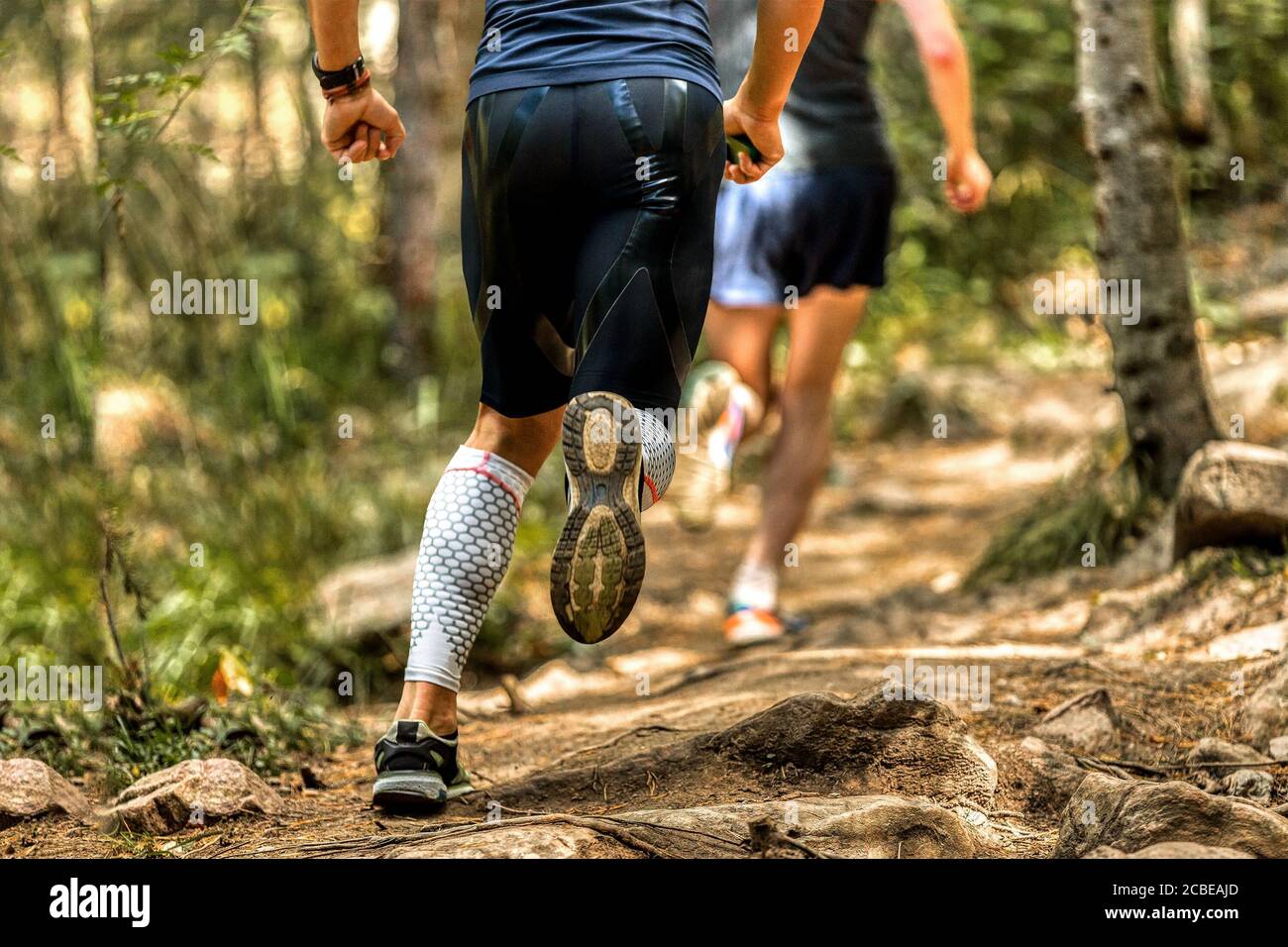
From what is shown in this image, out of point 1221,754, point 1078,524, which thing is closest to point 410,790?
point 1221,754

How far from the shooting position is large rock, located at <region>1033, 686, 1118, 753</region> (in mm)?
2254

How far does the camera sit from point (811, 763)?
203 cm

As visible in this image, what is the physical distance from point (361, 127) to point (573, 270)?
1.49ft

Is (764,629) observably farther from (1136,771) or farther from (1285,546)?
(1136,771)

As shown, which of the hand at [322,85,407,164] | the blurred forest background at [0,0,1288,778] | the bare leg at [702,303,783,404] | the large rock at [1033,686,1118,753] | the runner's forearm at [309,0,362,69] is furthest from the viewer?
the blurred forest background at [0,0,1288,778]

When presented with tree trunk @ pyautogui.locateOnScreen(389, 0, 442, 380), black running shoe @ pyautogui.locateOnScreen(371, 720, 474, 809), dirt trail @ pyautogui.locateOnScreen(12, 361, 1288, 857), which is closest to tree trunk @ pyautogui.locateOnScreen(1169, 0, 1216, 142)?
tree trunk @ pyautogui.locateOnScreen(389, 0, 442, 380)

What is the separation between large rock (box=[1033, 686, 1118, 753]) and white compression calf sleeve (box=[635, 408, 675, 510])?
34.3 inches

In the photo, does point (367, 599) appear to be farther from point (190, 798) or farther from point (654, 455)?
point (654, 455)

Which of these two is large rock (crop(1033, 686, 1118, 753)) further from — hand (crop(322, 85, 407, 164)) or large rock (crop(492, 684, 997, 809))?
hand (crop(322, 85, 407, 164))

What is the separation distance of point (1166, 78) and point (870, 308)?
124 inches

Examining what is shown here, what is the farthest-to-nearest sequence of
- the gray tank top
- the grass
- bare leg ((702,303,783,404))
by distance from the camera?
bare leg ((702,303,783,404)) → the gray tank top → the grass

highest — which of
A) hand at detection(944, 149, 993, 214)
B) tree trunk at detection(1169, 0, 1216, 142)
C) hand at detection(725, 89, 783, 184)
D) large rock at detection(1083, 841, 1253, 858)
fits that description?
tree trunk at detection(1169, 0, 1216, 142)
